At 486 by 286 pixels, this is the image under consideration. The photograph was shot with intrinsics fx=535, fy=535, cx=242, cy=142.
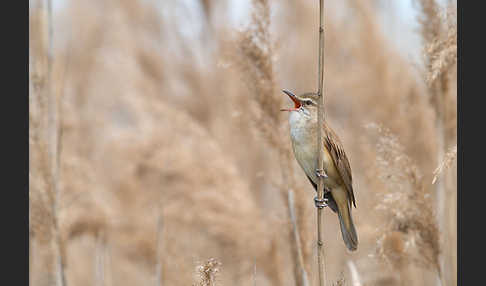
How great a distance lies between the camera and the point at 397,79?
3561 millimetres

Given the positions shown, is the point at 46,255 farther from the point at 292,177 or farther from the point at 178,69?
the point at 178,69

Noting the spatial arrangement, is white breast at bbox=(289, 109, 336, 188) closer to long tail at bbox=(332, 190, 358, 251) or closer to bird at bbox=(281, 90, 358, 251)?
bird at bbox=(281, 90, 358, 251)

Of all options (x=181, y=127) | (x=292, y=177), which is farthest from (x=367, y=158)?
(x=181, y=127)

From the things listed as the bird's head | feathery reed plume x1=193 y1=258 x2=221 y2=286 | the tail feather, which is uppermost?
the bird's head

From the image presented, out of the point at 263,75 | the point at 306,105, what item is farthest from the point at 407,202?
the point at 263,75

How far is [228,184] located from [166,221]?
584mm

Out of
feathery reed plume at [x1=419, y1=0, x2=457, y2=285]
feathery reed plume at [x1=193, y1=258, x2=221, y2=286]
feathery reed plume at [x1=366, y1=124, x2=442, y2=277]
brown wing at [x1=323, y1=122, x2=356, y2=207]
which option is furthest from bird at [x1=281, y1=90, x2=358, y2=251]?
feathery reed plume at [x1=193, y1=258, x2=221, y2=286]

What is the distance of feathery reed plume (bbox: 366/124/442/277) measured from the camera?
216cm

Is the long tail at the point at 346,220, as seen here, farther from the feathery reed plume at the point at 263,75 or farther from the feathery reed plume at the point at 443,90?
the feathery reed plume at the point at 443,90

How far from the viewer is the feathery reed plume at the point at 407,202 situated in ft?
7.09

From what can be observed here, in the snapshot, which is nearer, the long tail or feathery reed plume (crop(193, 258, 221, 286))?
feathery reed plume (crop(193, 258, 221, 286))

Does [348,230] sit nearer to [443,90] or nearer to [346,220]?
[346,220]

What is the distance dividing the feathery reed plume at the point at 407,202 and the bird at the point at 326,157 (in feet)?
0.83

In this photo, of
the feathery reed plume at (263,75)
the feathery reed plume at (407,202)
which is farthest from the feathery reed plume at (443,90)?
the feathery reed plume at (263,75)
